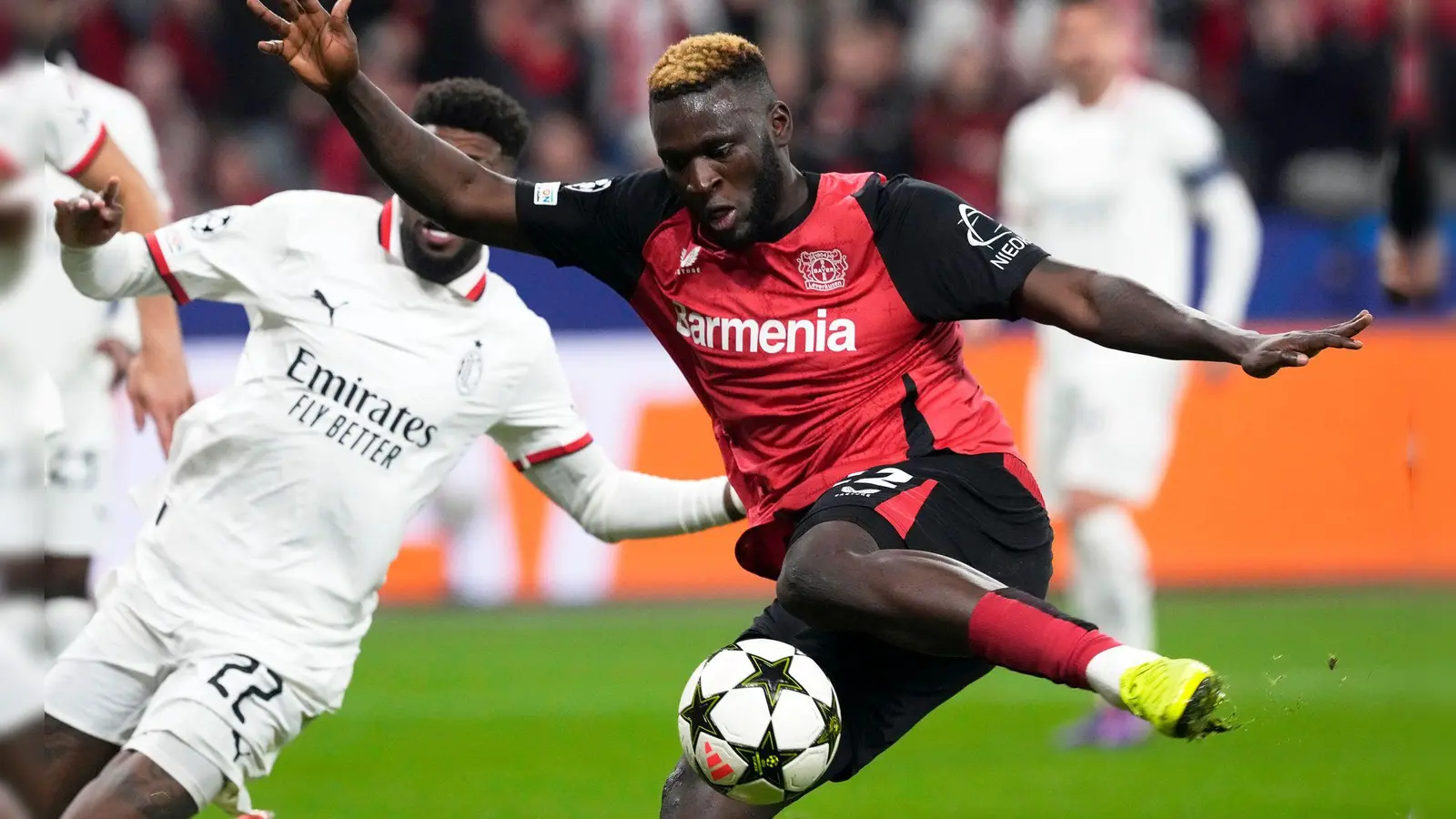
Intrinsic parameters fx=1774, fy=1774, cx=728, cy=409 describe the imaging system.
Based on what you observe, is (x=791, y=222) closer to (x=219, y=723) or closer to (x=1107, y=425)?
(x=219, y=723)

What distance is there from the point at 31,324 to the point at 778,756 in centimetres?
258

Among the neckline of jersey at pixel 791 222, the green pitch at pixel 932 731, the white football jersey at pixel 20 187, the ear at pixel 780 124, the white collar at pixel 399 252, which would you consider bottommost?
the green pitch at pixel 932 731

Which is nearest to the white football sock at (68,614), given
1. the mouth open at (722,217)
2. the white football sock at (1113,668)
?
the mouth open at (722,217)

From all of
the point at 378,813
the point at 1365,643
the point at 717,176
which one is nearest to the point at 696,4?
the point at 1365,643

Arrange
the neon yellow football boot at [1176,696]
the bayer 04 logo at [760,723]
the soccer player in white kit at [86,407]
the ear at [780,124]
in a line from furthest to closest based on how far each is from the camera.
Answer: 1. the soccer player in white kit at [86,407]
2. the ear at [780,124]
3. the bayer 04 logo at [760,723]
4. the neon yellow football boot at [1176,696]

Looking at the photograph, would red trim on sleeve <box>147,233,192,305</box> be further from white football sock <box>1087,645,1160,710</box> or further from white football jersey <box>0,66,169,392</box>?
white football sock <box>1087,645,1160,710</box>

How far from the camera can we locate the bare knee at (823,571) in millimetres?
3598

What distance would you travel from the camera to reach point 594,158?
1418 centimetres

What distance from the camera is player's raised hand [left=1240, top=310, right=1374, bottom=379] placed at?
3.50 m

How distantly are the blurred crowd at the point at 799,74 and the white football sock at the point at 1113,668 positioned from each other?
10.1m

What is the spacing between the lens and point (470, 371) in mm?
4730

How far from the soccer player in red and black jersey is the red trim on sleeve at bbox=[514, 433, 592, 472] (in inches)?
26.1

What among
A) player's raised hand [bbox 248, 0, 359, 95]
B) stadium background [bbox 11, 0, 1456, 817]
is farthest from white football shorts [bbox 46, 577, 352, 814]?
stadium background [bbox 11, 0, 1456, 817]

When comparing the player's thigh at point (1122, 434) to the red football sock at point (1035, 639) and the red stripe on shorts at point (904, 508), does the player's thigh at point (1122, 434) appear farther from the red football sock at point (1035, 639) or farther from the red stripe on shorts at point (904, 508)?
the red football sock at point (1035, 639)
